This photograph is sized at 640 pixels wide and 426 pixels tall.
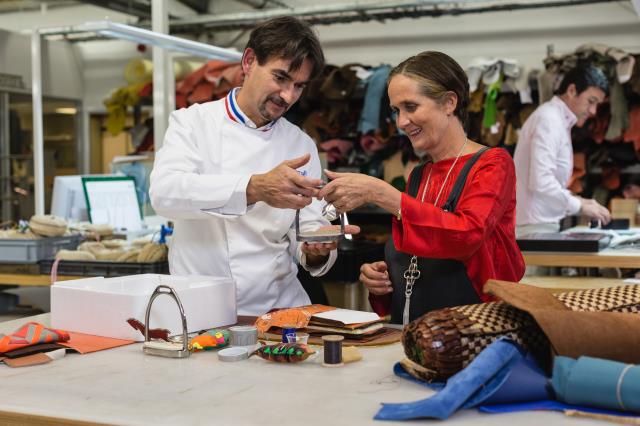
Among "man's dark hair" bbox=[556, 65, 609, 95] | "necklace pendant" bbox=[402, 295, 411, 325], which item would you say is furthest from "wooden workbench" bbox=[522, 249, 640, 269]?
"necklace pendant" bbox=[402, 295, 411, 325]

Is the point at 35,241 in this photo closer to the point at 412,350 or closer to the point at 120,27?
the point at 120,27

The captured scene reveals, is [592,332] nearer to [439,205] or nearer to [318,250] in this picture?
[439,205]

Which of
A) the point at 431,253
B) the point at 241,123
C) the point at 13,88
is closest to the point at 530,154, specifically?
the point at 241,123

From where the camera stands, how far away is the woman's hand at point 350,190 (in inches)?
86.5

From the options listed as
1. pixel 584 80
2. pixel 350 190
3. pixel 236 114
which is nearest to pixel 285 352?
pixel 350 190

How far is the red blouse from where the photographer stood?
2146 mm

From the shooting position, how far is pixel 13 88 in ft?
32.3

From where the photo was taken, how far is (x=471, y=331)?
1.64m

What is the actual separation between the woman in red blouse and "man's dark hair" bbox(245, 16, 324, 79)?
369 mm

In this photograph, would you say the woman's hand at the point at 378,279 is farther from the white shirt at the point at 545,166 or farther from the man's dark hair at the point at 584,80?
the man's dark hair at the point at 584,80

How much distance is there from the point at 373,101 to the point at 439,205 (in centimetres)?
575

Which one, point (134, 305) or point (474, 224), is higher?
point (474, 224)

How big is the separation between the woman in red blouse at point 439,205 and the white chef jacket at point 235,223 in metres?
0.38

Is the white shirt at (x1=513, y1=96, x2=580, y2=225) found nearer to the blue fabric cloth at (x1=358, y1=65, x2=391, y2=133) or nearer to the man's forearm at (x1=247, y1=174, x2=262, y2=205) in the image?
the blue fabric cloth at (x1=358, y1=65, x2=391, y2=133)
